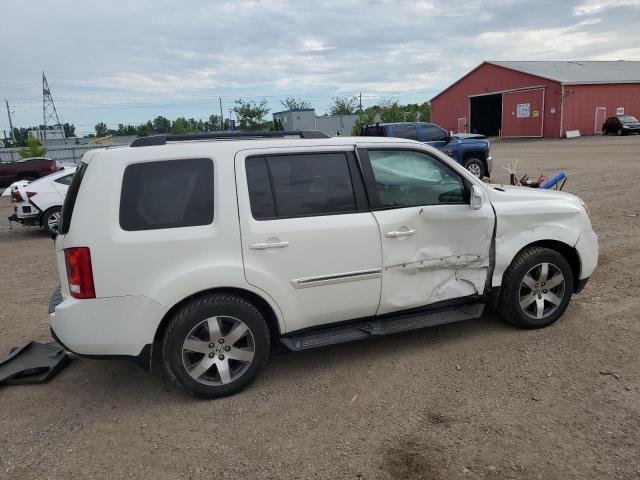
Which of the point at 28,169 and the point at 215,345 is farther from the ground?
the point at 28,169

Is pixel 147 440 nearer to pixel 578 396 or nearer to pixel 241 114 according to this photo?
pixel 578 396

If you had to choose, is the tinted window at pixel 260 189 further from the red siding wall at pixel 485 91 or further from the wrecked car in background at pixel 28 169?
the red siding wall at pixel 485 91

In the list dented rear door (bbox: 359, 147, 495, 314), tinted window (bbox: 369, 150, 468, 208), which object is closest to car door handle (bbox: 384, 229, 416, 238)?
dented rear door (bbox: 359, 147, 495, 314)

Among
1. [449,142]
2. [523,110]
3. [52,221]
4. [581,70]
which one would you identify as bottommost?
[52,221]

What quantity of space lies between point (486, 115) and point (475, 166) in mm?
36457

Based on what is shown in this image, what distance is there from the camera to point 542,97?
1593 inches

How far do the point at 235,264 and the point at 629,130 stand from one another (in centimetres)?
4096

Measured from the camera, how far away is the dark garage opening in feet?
159

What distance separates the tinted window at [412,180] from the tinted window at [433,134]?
38.1 feet

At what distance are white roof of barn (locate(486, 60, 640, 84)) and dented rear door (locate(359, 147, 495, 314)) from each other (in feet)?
130

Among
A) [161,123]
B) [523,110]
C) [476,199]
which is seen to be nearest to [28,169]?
[476,199]

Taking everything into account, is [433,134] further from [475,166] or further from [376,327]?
[376,327]

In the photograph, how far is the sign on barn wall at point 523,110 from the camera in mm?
42031

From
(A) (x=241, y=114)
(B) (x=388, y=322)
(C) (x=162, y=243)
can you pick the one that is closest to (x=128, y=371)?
(C) (x=162, y=243)
